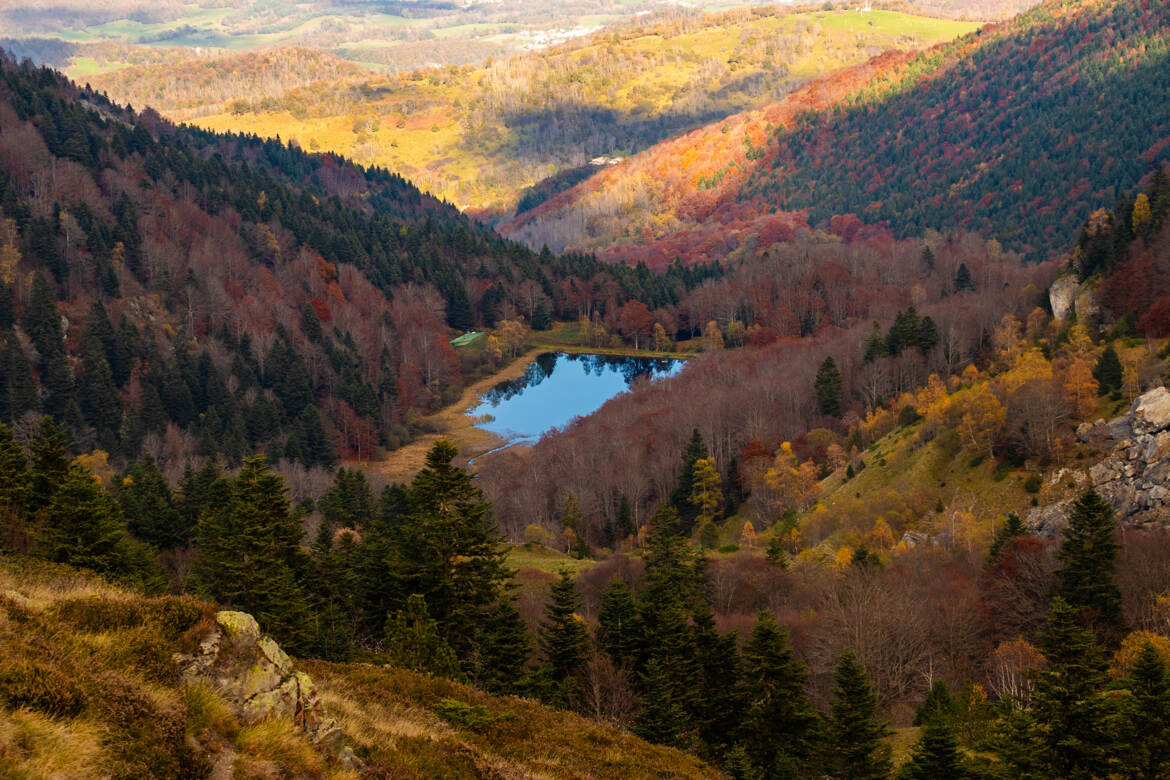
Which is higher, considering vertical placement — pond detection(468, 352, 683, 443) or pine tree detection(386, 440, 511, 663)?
pine tree detection(386, 440, 511, 663)

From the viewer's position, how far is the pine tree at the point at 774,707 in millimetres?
38656

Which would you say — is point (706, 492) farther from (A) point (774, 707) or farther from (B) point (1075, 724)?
(B) point (1075, 724)

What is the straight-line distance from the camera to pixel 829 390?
402ft

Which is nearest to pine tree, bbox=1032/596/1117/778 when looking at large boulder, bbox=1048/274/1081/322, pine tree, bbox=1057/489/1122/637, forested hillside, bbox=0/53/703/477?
pine tree, bbox=1057/489/1122/637

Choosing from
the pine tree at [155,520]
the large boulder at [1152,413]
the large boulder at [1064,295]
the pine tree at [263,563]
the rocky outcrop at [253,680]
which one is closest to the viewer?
the rocky outcrop at [253,680]

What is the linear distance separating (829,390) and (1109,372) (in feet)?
137

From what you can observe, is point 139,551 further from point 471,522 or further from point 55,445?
point 471,522

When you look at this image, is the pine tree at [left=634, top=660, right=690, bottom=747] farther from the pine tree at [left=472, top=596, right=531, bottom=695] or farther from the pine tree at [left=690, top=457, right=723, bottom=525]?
the pine tree at [left=690, top=457, right=723, bottom=525]

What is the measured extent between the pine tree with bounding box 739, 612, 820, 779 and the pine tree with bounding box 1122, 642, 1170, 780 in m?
11.3

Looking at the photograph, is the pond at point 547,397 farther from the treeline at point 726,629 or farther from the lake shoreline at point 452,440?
the treeline at point 726,629

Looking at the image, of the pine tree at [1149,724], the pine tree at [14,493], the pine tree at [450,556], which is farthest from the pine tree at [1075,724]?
the pine tree at [14,493]

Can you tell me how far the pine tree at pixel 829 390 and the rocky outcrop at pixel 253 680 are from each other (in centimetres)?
11090

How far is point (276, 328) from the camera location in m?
163

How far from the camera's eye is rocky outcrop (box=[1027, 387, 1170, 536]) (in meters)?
64.9
